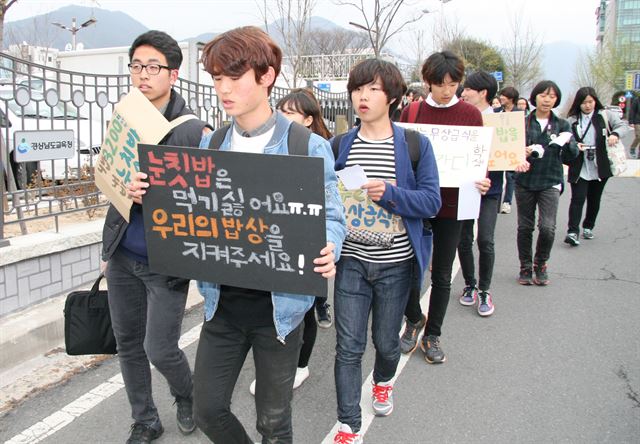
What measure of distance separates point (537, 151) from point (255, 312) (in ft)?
13.2

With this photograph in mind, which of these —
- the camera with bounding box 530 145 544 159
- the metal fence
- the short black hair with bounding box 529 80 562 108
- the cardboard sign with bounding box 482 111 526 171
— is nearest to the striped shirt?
the cardboard sign with bounding box 482 111 526 171

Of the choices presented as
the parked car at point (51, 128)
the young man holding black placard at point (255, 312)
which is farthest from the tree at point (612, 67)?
the young man holding black placard at point (255, 312)

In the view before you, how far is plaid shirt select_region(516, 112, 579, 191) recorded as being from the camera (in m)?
5.54

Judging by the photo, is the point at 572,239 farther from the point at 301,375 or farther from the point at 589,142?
the point at 301,375

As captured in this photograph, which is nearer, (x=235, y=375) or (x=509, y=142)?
(x=235, y=375)

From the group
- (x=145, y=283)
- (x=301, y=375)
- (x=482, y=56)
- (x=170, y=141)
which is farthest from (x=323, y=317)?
(x=482, y=56)

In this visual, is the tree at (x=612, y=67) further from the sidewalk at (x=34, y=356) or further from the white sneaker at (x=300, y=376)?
the sidewalk at (x=34, y=356)

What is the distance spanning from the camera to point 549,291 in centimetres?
572

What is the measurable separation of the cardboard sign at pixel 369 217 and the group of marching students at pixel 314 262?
4 cm

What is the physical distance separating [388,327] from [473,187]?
50.8 inches

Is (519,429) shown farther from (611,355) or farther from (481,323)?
(481,323)

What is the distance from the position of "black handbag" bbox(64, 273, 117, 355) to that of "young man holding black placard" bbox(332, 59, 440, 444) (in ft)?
3.84

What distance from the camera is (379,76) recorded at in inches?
115

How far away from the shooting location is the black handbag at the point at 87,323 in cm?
298
